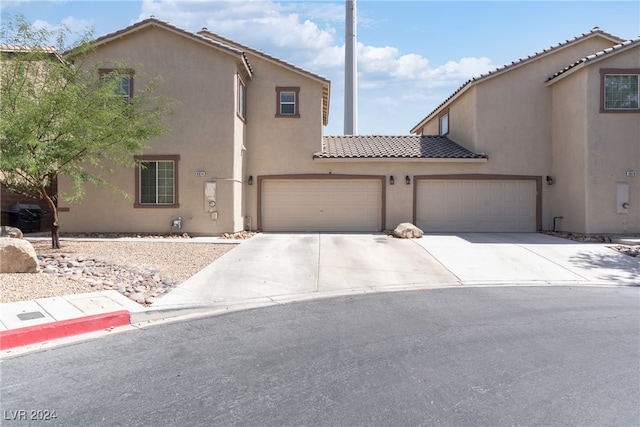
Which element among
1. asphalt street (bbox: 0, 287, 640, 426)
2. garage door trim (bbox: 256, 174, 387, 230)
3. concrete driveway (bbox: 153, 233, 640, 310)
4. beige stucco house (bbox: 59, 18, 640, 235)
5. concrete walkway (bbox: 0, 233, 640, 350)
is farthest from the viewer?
garage door trim (bbox: 256, 174, 387, 230)

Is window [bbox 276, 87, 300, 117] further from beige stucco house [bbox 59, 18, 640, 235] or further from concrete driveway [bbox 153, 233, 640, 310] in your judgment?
concrete driveway [bbox 153, 233, 640, 310]

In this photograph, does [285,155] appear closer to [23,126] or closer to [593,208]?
[23,126]

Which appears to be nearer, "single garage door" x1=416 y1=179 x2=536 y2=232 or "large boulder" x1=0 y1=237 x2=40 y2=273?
"large boulder" x1=0 y1=237 x2=40 y2=273

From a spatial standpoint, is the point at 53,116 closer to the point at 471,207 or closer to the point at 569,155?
the point at 471,207

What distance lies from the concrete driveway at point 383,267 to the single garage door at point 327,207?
2321 millimetres

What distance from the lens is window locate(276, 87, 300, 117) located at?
1762 cm

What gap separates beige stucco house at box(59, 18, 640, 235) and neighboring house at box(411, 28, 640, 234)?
0.15ft

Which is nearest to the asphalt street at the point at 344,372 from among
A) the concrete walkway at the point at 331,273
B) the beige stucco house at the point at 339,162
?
the concrete walkway at the point at 331,273

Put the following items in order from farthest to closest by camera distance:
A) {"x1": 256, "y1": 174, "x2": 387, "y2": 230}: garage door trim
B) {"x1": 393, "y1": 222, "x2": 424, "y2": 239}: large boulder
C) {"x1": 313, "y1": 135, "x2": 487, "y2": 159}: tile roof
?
1. {"x1": 256, "y1": 174, "x2": 387, "y2": 230}: garage door trim
2. {"x1": 313, "y1": 135, "x2": 487, "y2": 159}: tile roof
3. {"x1": 393, "y1": 222, "x2": 424, "y2": 239}: large boulder

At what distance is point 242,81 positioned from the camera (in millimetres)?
16906

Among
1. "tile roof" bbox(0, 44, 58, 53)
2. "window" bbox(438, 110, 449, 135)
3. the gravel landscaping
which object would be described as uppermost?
"window" bbox(438, 110, 449, 135)

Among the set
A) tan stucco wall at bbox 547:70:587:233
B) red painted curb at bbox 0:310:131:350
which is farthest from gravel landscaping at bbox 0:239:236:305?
tan stucco wall at bbox 547:70:587:233

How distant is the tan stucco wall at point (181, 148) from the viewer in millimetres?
15789

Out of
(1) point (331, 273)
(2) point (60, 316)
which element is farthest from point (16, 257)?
(1) point (331, 273)
